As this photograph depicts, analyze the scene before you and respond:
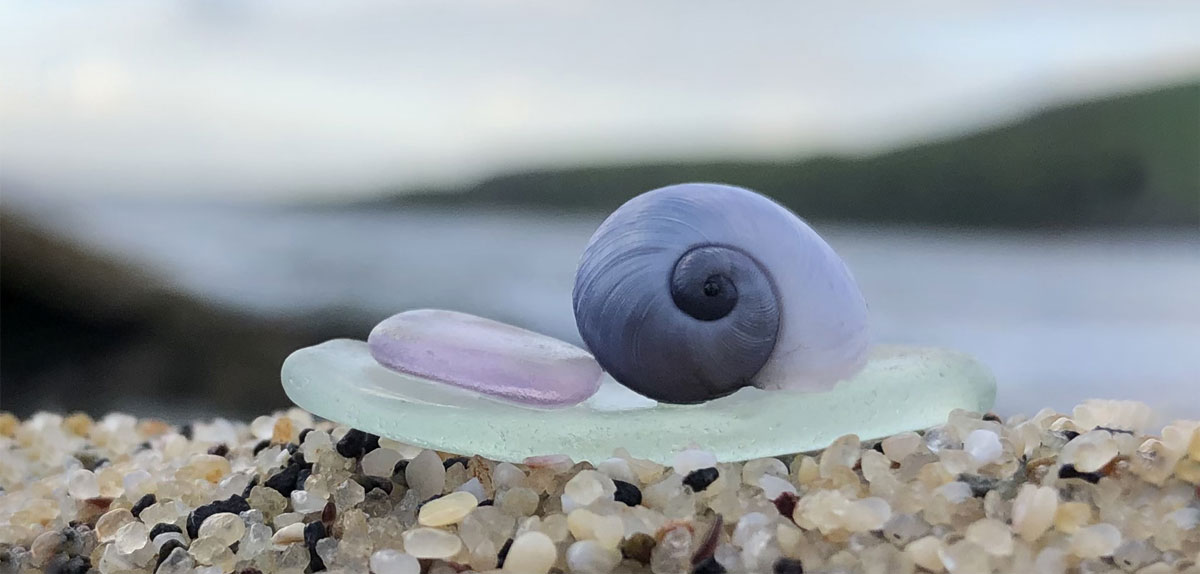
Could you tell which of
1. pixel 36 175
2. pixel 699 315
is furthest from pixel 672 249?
pixel 36 175

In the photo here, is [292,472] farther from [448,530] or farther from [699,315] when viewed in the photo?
[699,315]

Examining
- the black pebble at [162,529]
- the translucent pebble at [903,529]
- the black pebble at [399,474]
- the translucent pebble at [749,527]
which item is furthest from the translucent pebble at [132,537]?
the translucent pebble at [903,529]

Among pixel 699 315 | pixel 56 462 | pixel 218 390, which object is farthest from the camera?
pixel 218 390

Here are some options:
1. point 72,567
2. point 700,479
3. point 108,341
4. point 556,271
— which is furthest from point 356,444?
point 108,341

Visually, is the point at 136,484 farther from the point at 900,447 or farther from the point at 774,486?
the point at 900,447

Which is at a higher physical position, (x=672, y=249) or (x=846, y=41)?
(x=846, y=41)
